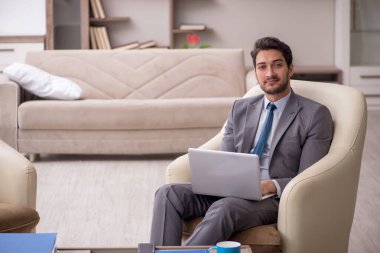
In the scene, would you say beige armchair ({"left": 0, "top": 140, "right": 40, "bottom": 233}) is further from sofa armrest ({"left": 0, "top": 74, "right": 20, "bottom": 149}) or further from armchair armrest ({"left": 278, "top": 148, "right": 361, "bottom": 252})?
sofa armrest ({"left": 0, "top": 74, "right": 20, "bottom": 149})

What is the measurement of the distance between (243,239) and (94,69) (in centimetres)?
363

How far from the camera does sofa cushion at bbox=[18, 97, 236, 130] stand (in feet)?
18.9

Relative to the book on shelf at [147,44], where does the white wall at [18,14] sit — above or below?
above

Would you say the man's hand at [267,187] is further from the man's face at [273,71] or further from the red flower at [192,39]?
the red flower at [192,39]

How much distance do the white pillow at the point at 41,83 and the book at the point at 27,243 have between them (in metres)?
3.49

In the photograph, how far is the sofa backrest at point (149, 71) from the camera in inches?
247

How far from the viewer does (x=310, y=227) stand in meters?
2.94

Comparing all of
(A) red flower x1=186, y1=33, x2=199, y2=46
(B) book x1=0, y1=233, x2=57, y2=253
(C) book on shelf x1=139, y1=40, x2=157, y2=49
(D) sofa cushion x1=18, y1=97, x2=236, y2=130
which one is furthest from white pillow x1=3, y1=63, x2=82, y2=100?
(B) book x1=0, y1=233, x2=57, y2=253

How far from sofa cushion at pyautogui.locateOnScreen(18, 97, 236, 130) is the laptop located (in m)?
2.65

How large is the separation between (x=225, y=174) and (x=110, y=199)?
Answer: 1848 mm

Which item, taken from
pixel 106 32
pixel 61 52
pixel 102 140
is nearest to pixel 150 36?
pixel 106 32

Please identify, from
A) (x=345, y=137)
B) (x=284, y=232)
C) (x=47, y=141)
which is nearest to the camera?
(x=284, y=232)

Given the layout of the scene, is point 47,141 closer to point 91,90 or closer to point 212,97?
point 91,90

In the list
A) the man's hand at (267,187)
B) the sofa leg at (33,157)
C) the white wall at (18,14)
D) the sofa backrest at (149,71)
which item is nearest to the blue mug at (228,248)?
the man's hand at (267,187)
